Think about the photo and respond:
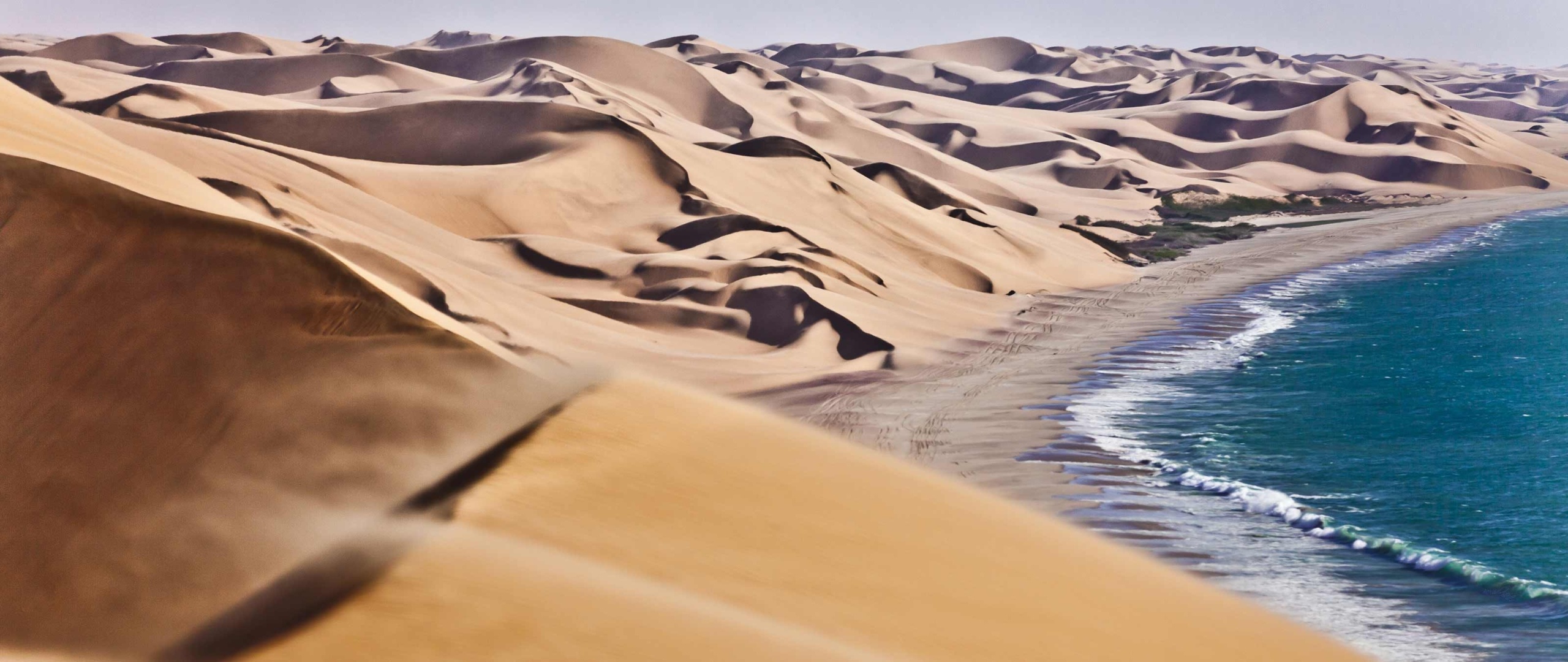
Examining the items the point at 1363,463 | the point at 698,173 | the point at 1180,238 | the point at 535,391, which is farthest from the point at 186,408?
the point at 1180,238

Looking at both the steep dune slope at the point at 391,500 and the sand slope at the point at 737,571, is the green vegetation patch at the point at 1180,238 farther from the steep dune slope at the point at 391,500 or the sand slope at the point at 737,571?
the steep dune slope at the point at 391,500

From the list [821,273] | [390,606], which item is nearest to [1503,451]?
[821,273]

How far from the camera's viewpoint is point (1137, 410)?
1669 cm

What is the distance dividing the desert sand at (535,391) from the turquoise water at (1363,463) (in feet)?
4.19

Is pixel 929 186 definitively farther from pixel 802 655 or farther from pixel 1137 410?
pixel 802 655

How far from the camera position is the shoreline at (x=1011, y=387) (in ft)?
45.2

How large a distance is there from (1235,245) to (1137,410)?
2333 cm

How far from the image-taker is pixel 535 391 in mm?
5570

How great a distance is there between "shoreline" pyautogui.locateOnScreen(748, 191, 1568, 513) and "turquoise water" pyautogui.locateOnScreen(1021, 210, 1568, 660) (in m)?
0.49

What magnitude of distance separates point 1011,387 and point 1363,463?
482cm

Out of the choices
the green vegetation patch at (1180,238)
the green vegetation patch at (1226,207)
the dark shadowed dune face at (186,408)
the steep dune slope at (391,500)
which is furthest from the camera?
the green vegetation patch at (1226,207)

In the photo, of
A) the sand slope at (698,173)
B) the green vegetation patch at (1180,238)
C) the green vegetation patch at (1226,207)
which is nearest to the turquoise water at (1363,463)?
the sand slope at (698,173)

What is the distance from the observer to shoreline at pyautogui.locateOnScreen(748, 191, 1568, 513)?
45.2ft

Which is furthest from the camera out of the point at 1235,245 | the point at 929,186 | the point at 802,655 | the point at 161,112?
the point at 1235,245
